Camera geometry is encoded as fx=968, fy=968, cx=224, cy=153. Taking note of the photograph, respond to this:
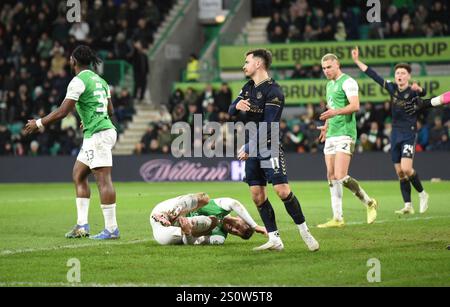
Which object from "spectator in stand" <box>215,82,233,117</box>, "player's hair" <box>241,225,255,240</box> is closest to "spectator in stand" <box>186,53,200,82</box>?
"spectator in stand" <box>215,82,233,117</box>

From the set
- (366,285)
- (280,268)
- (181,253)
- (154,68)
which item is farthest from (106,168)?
(154,68)

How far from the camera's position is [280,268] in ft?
33.1

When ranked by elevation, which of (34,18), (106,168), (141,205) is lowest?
(141,205)

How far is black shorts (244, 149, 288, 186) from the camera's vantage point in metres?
11.1

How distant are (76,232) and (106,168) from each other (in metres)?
1.02

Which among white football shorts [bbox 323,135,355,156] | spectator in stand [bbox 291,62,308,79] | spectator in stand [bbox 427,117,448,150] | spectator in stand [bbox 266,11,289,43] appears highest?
spectator in stand [bbox 266,11,289,43]

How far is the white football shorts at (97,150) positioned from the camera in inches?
518

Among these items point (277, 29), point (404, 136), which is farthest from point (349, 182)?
point (277, 29)

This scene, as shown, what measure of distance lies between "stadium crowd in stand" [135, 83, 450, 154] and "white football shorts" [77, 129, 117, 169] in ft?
48.5

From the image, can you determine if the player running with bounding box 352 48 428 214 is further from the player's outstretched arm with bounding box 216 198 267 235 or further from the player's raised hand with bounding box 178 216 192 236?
the player's raised hand with bounding box 178 216 192 236

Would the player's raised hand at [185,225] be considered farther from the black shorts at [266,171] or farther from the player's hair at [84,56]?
the player's hair at [84,56]

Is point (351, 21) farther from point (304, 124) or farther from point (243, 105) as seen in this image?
point (243, 105)

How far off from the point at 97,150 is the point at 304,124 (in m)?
17.3
